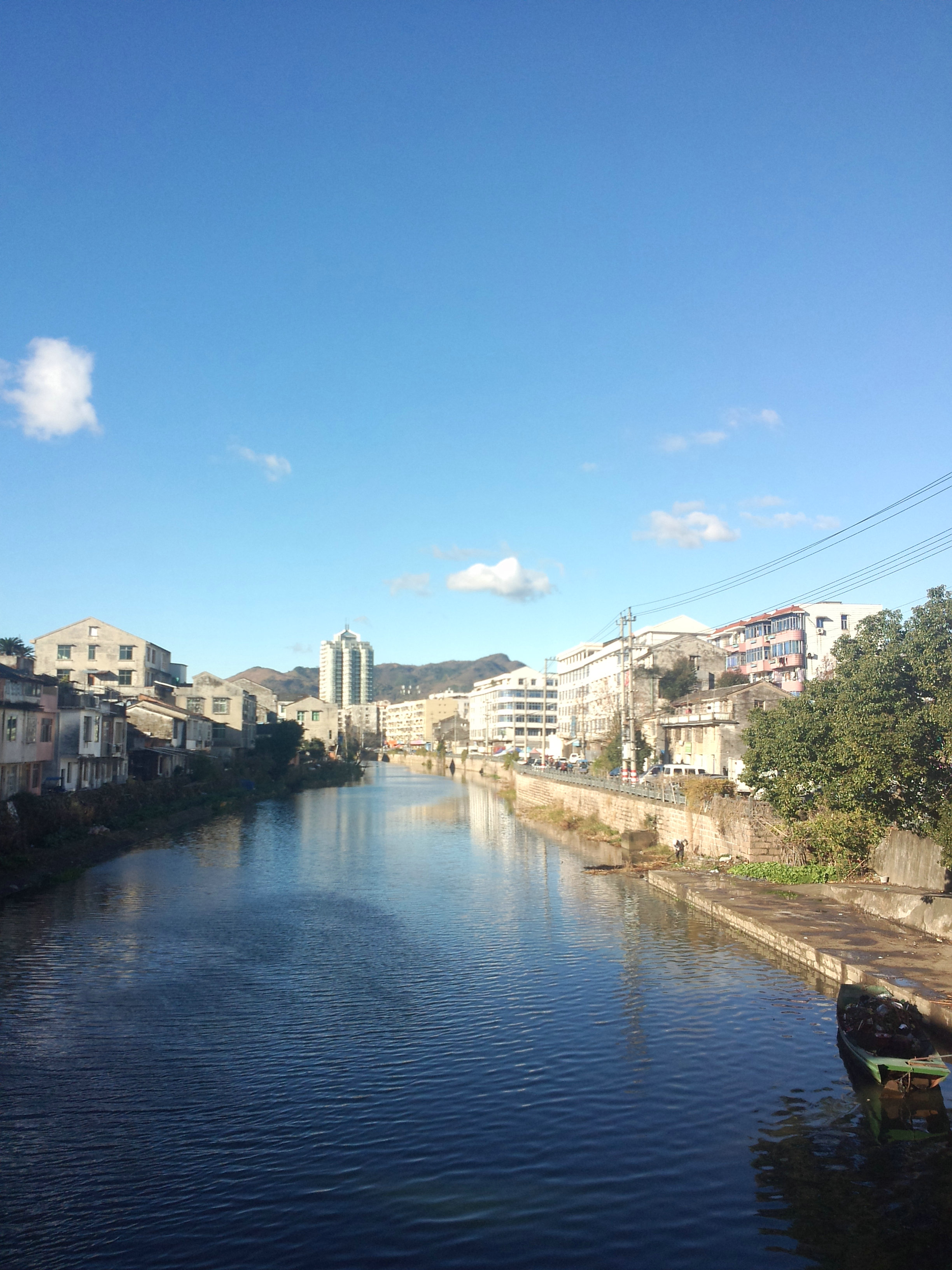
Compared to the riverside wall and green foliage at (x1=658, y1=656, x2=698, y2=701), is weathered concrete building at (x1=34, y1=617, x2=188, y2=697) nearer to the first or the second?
the riverside wall

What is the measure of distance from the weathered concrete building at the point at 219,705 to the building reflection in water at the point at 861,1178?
78.1 m

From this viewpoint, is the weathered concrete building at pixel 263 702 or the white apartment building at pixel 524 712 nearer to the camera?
the weathered concrete building at pixel 263 702

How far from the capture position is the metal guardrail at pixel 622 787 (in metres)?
41.9

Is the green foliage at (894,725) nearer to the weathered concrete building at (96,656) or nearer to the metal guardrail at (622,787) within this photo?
the metal guardrail at (622,787)

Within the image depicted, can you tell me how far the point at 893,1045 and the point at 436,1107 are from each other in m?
7.43

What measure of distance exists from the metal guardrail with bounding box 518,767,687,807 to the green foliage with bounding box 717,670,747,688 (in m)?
16.6

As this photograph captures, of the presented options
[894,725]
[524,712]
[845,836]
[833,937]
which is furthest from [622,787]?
[524,712]

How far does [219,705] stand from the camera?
88.5 meters

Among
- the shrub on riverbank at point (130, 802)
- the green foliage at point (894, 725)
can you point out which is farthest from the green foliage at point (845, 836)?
the shrub on riverbank at point (130, 802)

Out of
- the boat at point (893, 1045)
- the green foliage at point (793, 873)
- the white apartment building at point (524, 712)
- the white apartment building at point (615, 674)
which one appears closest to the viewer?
the boat at point (893, 1045)

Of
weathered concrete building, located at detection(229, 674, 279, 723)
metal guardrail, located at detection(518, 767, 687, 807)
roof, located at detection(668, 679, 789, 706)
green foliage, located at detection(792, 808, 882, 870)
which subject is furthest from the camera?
weathered concrete building, located at detection(229, 674, 279, 723)

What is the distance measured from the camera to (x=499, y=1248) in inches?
417

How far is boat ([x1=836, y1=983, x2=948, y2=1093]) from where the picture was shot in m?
13.7

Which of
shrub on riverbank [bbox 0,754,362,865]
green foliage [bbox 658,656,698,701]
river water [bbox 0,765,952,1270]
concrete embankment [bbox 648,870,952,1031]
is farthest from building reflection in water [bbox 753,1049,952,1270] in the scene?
green foliage [bbox 658,656,698,701]
